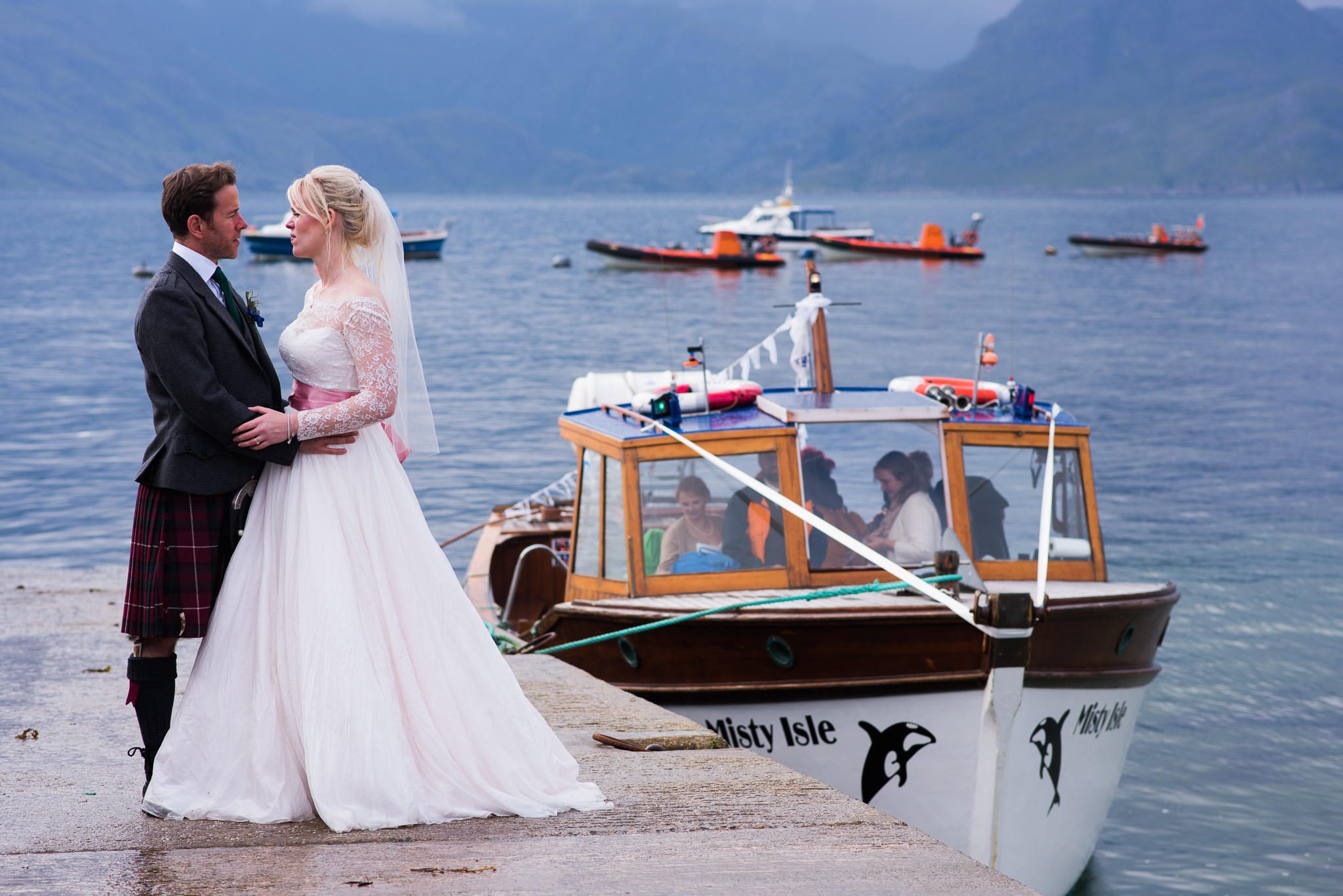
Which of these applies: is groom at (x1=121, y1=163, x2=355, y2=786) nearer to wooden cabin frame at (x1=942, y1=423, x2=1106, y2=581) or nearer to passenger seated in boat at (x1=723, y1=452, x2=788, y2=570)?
passenger seated in boat at (x1=723, y1=452, x2=788, y2=570)

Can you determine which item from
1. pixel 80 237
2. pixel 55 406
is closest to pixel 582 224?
pixel 80 237

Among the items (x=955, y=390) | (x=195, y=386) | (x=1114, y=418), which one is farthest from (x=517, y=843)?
(x=1114, y=418)

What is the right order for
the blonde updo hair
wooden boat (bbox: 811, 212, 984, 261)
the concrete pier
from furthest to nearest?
wooden boat (bbox: 811, 212, 984, 261) < the blonde updo hair < the concrete pier

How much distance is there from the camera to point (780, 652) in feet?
22.2

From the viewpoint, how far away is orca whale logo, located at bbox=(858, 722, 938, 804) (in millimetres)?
6820

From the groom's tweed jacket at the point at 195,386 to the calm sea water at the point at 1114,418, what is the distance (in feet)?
23.4

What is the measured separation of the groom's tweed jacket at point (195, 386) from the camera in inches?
139

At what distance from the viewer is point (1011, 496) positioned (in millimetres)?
7457

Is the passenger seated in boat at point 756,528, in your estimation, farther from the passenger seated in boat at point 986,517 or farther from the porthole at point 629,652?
the passenger seated in boat at point 986,517

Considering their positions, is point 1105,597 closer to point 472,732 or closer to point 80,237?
point 472,732

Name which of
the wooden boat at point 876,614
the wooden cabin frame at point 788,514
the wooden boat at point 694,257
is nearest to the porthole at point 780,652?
the wooden boat at point 876,614

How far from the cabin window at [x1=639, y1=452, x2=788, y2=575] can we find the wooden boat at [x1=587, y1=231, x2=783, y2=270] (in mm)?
54699

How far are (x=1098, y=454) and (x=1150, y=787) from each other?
42.5 ft

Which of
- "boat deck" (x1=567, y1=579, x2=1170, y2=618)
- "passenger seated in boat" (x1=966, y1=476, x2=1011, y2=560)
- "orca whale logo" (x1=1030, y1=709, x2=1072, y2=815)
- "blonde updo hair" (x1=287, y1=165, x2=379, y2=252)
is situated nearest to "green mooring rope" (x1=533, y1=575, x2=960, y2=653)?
"boat deck" (x1=567, y1=579, x2=1170, y2=618)
